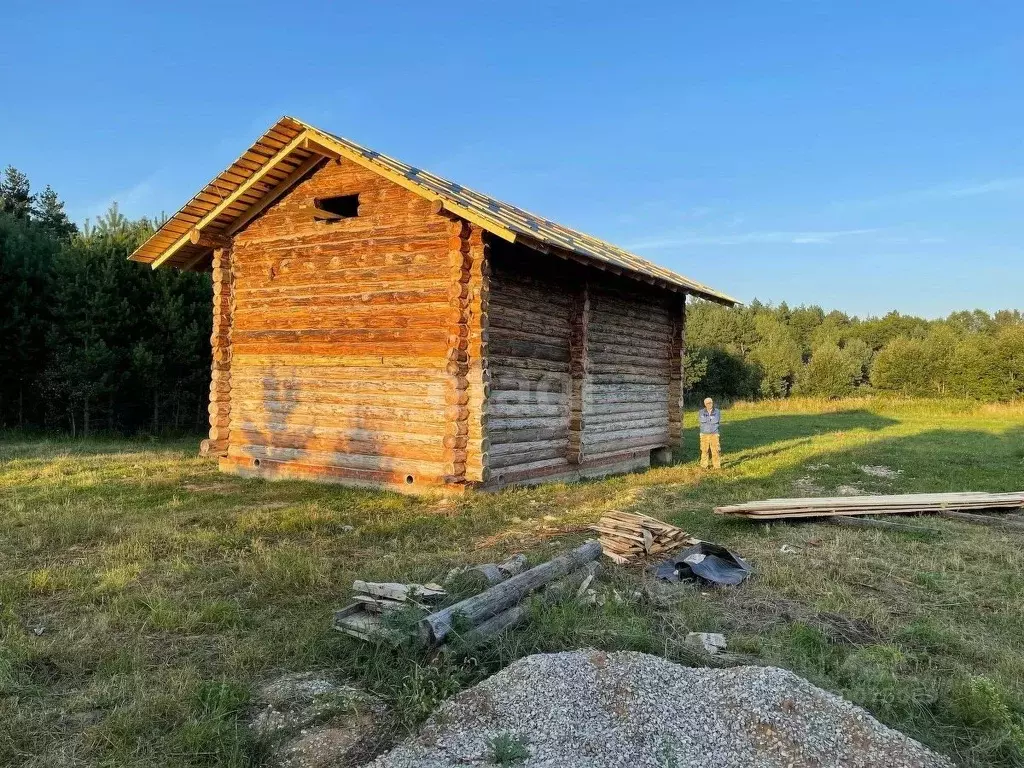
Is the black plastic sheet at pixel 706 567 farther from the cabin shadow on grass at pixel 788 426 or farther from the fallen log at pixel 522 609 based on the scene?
the cabin shadow on grass at pixel 788 426

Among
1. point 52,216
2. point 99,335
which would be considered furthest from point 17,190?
point 99,335

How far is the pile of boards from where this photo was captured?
4.65m

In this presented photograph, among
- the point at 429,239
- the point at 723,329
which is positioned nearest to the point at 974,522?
the point at 429,239

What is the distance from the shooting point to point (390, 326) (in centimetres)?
1188

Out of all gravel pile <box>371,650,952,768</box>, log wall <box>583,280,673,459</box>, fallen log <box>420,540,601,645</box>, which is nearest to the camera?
gravel pile <box>371,650,952,768</box>

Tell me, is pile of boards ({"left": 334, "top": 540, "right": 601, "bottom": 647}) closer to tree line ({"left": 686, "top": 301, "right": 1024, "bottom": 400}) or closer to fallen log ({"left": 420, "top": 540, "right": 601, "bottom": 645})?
fallen log ({"left": 420, "top": 540, "right": 601, "bottom": 645})

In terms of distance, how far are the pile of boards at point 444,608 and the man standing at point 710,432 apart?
372 inches

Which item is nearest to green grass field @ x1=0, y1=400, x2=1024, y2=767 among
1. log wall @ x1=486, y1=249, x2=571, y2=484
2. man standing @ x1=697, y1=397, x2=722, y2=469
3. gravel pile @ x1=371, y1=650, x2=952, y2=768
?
gravel pile @ x1=371, y1=650, x2=952, y2=768

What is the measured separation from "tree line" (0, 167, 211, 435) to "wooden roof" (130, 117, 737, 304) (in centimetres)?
633

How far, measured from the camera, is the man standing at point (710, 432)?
15.0 m

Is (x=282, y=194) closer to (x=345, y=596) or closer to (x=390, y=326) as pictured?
(x=390, y=326)

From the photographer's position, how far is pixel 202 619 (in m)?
5.66

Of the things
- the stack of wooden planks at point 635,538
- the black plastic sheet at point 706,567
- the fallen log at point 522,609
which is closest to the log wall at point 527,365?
the stack of wooden planks at point 635,538

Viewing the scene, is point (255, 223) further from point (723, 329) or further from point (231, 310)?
point (723, 329)
